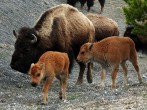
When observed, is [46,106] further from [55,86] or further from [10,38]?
[10,38]

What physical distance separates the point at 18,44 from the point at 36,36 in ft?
1.96

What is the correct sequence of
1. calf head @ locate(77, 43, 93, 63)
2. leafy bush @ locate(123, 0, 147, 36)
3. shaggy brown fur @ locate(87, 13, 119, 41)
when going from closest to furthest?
leafy bush @ locate(123, 0, 147, 36), calf head @ locate(77, 43, 93, 63), shaggy brown fur @ locate(87, 13, 119, 41)

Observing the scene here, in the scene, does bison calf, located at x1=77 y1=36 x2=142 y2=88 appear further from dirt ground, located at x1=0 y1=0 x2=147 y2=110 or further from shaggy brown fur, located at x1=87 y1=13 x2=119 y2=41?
shaggy brown fur, located at x1=87 y1=13 x2=119 y2=41

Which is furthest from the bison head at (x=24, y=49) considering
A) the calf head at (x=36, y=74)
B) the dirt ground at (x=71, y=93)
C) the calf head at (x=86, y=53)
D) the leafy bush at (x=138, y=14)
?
the calf head at (x=36, y=74)

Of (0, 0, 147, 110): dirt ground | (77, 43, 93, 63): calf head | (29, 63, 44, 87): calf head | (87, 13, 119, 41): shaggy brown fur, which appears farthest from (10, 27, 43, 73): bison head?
(87, 13, 119, 41): shaggy brown fur

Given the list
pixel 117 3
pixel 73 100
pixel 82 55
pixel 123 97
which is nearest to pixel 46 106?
pixel 73 100

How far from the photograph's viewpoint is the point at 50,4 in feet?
109

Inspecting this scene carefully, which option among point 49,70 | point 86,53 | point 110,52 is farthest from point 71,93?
point 49,70

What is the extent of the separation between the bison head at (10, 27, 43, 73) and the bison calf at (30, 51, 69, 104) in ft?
7.53

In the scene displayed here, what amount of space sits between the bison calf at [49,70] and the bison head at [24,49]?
7.53ft

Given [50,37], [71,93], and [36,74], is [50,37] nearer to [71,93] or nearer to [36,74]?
[71,93]

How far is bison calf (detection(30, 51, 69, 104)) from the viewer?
37.7 feet

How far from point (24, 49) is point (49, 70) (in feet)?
10.2

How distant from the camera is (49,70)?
12008mm
